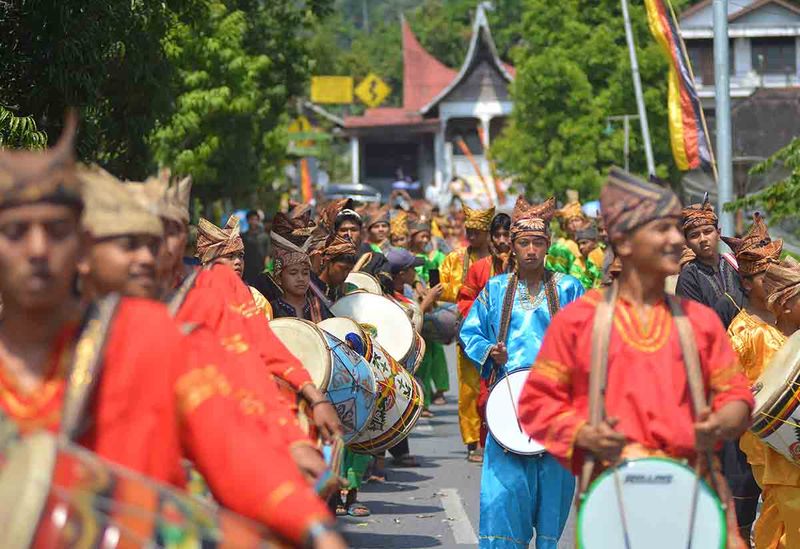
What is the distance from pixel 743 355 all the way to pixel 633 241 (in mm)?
3108

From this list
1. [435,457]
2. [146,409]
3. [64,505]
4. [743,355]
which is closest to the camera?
[64,505]

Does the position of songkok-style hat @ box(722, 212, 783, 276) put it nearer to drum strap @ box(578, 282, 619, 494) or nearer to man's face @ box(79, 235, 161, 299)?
drum strap @ box(578, 282, 619, 494)

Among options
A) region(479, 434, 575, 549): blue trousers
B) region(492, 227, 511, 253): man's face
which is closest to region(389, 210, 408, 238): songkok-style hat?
region(492, 227, 511, 253): man's face

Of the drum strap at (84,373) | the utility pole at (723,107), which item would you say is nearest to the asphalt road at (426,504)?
the utility pole at (723,107)

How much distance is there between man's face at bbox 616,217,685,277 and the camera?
221 inches

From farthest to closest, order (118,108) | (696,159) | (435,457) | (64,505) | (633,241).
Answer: (696,159) → (118,108) → (435,457) → (633,241) → (64,505)

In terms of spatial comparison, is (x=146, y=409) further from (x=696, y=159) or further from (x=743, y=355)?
(x=696, y=159)

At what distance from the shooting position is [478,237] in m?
15.0

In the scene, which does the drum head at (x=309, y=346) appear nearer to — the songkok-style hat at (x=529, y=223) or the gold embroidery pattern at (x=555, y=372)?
the songkok-style hat at (x=529, y=223)

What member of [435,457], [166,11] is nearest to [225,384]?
[435,457]

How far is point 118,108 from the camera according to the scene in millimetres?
16094

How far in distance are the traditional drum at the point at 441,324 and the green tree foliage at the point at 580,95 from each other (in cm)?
3107

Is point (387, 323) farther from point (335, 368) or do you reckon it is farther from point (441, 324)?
point (335, 368)

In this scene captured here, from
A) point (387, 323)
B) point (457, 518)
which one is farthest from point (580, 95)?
point (457, 518)
